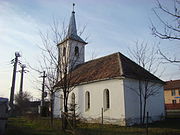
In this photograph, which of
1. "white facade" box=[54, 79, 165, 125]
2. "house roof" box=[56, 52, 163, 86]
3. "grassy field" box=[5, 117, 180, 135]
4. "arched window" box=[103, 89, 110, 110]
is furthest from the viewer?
"arched window" box=[103, 89, 110, 110]

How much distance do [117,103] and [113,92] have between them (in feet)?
3.75

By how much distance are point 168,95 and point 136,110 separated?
3712 cm

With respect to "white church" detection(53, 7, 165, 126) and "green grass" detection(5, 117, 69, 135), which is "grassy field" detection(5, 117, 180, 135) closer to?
"green grass" detection(5, 117, 69, 135)

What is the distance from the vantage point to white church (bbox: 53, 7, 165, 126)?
16.0 meters

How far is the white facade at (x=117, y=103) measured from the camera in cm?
1595

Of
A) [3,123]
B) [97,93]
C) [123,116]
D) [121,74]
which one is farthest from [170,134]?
[3,123]

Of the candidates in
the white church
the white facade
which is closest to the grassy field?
the white facade

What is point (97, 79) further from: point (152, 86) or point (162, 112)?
point (162, 112)

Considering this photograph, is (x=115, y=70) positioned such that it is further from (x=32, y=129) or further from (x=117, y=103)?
(x=32, y=129)

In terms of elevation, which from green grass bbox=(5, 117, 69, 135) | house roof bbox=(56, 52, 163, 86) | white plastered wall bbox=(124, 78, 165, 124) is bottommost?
green grass bbox=(5, 117, 69, 135)

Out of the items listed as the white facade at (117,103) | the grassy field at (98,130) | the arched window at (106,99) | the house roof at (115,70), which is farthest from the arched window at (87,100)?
the grassy field at (98,130)

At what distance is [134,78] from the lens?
16.9 m

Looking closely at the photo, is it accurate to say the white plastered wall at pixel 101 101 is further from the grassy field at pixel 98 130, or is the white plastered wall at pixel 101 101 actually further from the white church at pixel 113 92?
the grassy field at pixel 98 130

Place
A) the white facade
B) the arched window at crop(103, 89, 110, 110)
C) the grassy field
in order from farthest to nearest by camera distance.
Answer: the arched window at crop(103, 89, 110, 110)
the white facade
the grassy field
